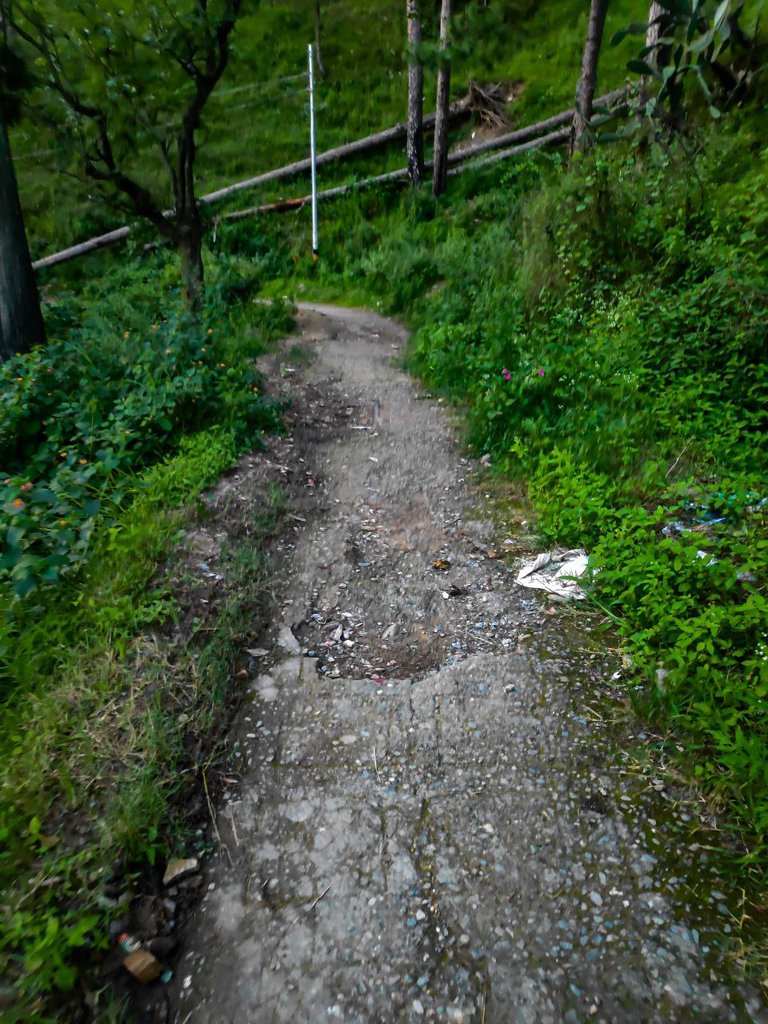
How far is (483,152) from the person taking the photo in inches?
562

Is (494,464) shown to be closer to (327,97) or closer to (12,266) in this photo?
(12,266)

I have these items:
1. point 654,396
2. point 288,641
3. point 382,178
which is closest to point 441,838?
point 288,641

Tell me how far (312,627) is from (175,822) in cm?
133

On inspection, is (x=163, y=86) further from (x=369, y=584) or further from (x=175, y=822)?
(x=175, y=822)

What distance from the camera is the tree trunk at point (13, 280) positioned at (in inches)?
265

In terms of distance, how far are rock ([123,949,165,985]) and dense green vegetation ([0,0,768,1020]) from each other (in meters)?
0.15

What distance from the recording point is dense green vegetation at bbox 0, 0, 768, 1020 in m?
2.57

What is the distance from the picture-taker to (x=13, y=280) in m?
6.87

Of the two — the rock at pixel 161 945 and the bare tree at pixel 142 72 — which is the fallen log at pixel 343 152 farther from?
the rock at pixel 161 945

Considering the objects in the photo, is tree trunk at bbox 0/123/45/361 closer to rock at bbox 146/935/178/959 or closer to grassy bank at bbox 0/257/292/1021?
grassy bank at bbox 0/257/292/1021

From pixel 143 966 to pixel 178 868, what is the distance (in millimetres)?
353

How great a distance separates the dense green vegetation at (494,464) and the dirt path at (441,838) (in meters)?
0.29

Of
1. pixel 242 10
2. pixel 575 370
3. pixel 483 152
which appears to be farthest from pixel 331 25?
pixel 575 370

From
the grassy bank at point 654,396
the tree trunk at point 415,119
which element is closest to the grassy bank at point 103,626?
the grassy bank at point 654,396
